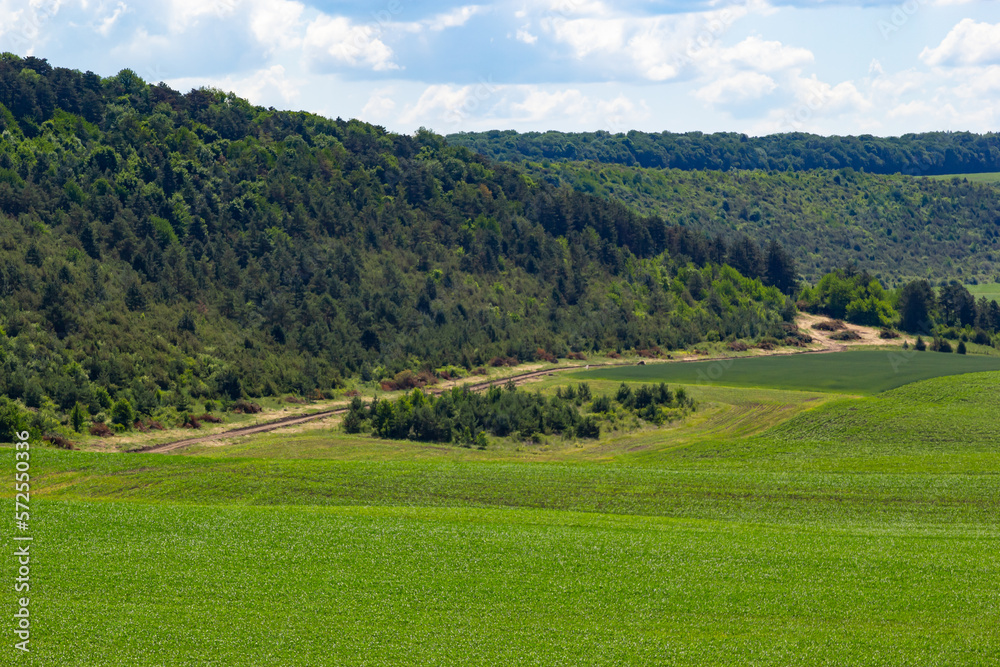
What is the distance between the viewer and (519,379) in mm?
68688

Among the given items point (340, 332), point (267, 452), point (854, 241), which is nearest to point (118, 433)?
point (267, 452)

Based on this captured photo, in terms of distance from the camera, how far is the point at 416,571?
22.4 meters

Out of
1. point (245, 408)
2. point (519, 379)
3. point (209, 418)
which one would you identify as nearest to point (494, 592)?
point (209, 418)

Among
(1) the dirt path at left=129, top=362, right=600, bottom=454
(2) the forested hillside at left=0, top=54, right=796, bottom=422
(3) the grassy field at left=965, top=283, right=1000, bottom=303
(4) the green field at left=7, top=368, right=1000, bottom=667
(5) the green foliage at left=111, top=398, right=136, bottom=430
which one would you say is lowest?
(4) the green field at left=7, top=368, right=1000, bottom=667

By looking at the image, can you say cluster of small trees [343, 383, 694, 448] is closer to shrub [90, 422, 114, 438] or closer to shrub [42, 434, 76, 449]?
shrub [90, 422, 114, 438]

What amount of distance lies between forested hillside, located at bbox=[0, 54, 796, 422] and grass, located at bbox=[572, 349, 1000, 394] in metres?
11.6

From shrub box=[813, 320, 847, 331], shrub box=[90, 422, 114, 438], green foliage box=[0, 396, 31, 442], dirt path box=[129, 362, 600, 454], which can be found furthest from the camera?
shrub box=[813, 320, 847, 331]

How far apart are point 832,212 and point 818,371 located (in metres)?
104

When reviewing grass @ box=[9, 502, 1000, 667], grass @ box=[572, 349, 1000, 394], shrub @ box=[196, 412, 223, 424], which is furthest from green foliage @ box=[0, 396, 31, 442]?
grass @ box=[572, 349, 1000, 394]

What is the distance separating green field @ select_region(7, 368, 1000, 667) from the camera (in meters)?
18.7

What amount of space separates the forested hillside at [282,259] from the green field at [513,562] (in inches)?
906

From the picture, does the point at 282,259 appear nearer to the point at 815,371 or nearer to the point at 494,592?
the point at 815,371

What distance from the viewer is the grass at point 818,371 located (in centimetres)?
6256

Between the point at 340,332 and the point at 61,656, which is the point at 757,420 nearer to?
the point at 340,332
